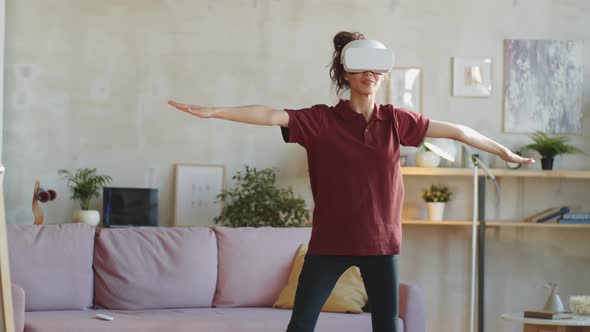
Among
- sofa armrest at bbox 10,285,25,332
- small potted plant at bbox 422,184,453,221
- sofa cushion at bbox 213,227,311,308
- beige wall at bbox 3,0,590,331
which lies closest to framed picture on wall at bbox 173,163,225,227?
beige wall at bbox 3,0,590,331

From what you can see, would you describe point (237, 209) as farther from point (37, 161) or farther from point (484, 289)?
point (484, 289)

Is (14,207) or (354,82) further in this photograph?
(14,207)

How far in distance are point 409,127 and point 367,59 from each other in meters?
0.32

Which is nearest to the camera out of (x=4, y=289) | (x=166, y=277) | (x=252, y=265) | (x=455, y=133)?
(x=4, y=289)

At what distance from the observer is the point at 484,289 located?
6000mm

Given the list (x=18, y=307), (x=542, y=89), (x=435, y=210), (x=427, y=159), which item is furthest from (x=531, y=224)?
(x=18, y=307)

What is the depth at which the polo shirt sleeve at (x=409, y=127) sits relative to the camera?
3025 millimetres

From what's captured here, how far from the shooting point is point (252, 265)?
4.77 m

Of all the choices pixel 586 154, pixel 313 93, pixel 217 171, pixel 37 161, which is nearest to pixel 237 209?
pixel 217 171

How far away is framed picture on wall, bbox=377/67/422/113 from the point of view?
604cm

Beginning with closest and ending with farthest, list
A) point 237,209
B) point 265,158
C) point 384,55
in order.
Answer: point 384,55 < point 237,209 < point 265,158

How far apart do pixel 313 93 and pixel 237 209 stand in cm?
99

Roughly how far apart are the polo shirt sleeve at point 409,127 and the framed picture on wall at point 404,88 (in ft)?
9.84

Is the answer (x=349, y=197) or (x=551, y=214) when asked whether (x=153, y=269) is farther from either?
(x=551, y=214)
